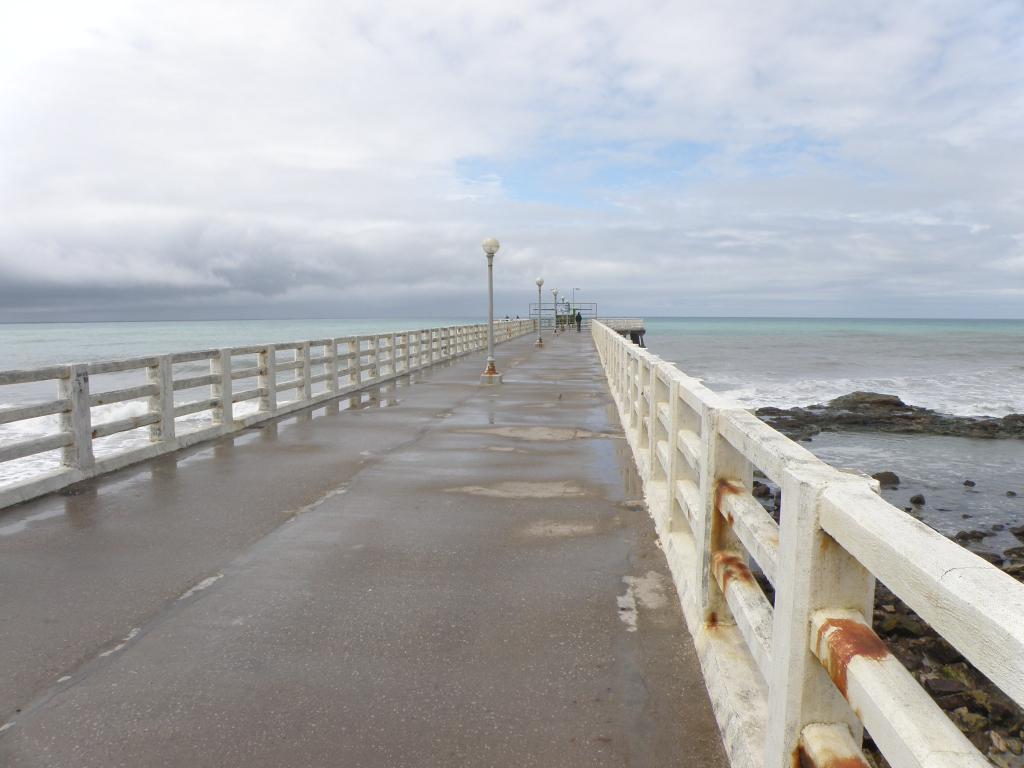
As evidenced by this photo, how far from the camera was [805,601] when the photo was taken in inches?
84.6

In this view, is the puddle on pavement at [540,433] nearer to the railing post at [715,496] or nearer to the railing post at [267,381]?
the railing post at [267,381]

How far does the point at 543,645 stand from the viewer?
13.0ft

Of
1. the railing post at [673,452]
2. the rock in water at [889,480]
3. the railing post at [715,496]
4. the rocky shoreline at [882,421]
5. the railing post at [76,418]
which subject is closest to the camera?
the railing post at [715,496]

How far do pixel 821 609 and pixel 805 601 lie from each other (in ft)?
0.16

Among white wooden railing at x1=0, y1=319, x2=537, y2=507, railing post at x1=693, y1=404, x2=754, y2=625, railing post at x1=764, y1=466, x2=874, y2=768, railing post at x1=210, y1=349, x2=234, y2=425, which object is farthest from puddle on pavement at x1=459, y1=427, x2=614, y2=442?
railing post at x1=764, y1=466, x2=874, y2=768

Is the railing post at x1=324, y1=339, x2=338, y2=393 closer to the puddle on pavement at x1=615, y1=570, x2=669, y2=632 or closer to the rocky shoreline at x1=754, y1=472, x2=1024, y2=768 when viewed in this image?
the rocky shoreline at x1=754, y1=472, x2=1024, y2=768

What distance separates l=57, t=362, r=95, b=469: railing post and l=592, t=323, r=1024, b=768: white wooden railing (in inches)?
257

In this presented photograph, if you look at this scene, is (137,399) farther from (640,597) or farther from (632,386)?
(640,597)

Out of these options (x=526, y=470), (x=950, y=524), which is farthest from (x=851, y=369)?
(x=526, y=470)

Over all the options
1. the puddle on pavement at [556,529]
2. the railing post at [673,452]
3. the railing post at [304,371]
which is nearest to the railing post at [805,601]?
the railing post at [673,452]

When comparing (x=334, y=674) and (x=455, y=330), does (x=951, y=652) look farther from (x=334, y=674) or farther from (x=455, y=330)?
(x=455, y=330)

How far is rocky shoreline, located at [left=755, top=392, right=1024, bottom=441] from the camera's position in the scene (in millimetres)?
22259

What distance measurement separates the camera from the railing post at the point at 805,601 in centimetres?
211

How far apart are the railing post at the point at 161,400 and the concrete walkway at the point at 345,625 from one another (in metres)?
1.12
